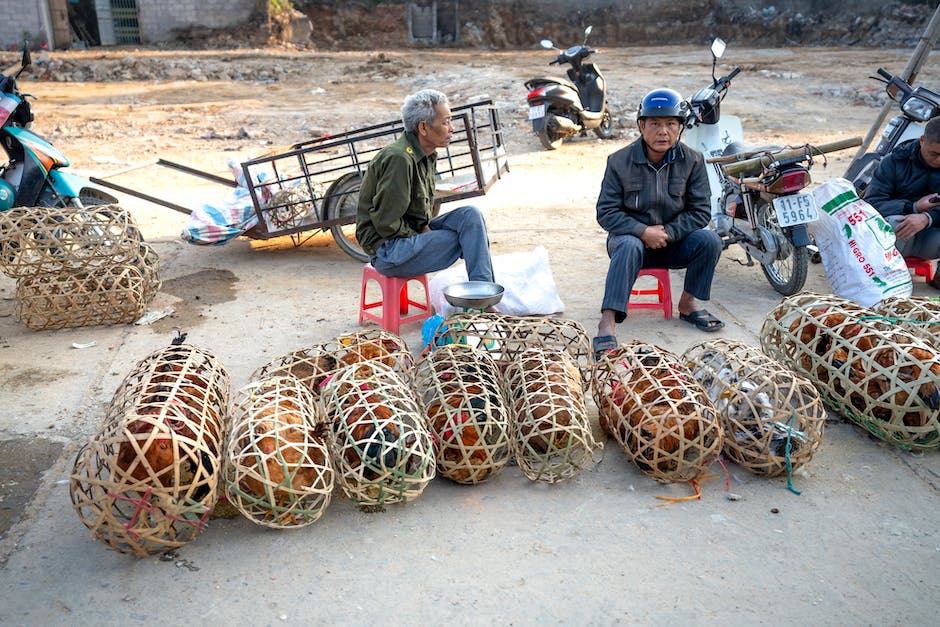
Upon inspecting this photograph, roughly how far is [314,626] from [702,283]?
9.13 ft

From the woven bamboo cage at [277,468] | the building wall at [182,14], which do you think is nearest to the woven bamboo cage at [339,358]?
the woven bamboo cage at [277,468]

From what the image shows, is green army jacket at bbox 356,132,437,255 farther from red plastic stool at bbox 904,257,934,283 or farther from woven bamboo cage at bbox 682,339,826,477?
red plastic stool at bbox 904,257,934,283

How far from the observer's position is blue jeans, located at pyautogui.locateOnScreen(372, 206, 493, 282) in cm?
388

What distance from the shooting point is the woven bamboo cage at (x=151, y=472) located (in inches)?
89.2

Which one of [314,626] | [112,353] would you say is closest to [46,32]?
[112,353]

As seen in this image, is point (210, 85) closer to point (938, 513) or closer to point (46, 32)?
point (46, 32)

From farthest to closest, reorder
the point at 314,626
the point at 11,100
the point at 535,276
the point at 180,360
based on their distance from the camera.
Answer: the point at 11,100 < the point at 535,276 < the point at 180,360 < the point at 314,626

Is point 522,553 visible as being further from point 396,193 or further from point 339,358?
point 396,193

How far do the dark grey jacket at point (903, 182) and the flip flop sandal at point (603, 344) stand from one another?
2.06 m

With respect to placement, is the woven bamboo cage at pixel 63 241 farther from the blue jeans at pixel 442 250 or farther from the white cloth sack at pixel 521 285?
the white cloth sack at pixel 521 285

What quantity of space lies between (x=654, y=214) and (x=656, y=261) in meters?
0.26

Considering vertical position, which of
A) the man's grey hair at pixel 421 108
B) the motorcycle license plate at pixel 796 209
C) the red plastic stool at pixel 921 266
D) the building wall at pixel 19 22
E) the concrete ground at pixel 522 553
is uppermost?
the building wall at pixel 19 22

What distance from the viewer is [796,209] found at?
418 centimetres

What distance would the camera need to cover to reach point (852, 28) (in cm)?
2192
